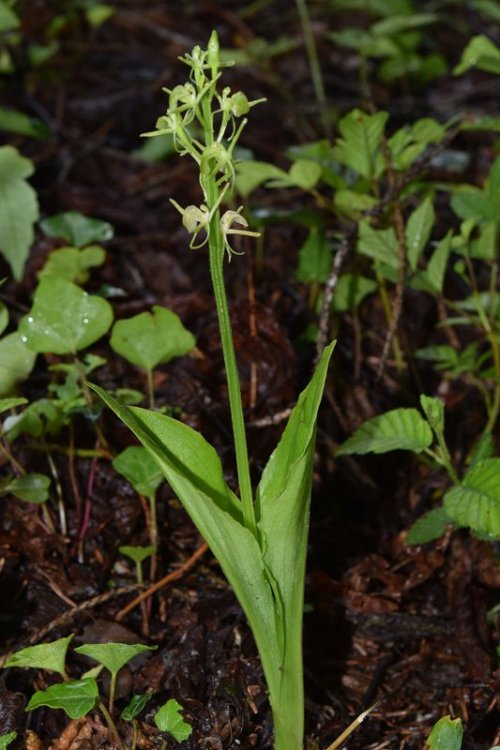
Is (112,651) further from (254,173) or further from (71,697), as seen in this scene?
(254,173)

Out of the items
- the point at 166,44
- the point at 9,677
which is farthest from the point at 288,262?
the point at 166,44

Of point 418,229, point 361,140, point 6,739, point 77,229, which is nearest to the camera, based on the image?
point 6,739

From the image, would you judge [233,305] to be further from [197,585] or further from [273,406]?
[197,585]

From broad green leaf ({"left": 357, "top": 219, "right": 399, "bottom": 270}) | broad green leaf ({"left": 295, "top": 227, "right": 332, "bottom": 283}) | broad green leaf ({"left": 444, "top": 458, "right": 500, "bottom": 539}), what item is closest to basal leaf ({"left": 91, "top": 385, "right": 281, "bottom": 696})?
broad green leaf ({"left": 444, "top": 458, "right": 500, "bottom": 539})

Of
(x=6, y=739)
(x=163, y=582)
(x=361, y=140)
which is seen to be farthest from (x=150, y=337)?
(x=6, y=739)

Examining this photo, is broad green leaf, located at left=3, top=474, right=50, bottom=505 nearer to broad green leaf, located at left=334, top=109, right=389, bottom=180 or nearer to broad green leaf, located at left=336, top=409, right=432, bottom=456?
broad green leaf, located at left=336, top=409, right=432, bottom=456

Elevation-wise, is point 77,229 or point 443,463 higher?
point 77,229
